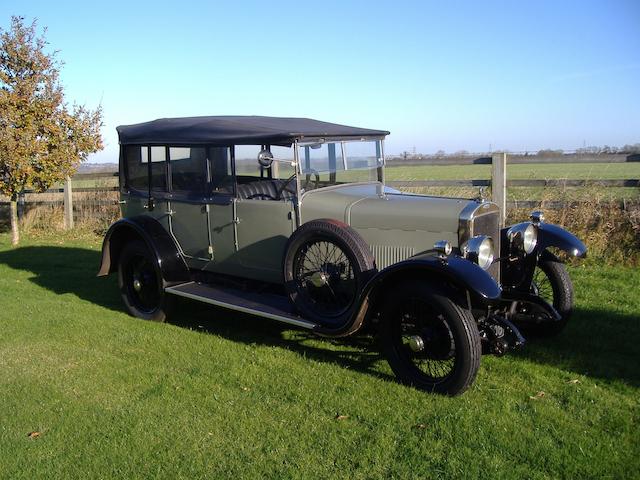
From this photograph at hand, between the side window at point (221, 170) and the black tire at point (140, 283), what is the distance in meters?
1.07

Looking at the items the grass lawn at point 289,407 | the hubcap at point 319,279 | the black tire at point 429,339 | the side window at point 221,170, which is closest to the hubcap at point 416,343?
the black tire at point 429,339

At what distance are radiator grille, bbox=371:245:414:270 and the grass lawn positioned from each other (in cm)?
80

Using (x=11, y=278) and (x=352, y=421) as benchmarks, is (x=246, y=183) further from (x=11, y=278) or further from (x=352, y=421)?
(x=11, y=278)

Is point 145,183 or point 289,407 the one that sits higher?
point 145,183

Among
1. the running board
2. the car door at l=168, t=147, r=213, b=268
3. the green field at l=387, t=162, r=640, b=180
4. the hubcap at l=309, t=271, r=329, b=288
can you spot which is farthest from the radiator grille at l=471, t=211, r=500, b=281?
the green field at l=387, t=162, r=640, b=180

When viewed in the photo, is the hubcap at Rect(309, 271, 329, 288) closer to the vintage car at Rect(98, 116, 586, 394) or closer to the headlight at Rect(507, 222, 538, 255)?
the vintage car at Rect(98, 116, 586, 394)

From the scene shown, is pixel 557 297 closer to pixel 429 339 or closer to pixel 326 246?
A: pixel 429 339

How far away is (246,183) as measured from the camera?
5562 mm

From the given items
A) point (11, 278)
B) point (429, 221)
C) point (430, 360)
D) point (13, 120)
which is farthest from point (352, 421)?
point (13, 120)

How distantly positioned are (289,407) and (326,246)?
131 centimetres

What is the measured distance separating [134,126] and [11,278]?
331 cm

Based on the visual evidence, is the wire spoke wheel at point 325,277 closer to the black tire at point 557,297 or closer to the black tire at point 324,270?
the black tire at point 324,270

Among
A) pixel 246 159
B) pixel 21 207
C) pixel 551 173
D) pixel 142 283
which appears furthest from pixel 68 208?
pixel 551 173

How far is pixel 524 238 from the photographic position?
4.72 metres
